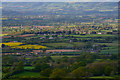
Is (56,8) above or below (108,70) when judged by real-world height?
above

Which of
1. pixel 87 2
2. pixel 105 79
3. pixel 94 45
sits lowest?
pixel 105 79

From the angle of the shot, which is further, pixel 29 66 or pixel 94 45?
pixel 94 45

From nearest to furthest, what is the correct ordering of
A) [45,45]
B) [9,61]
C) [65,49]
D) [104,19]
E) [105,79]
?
[105,79] → [9,61] → [65,49] → [45,45] → [104,19]

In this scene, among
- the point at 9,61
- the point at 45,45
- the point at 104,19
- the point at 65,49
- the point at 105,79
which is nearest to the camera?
the point at 105,79

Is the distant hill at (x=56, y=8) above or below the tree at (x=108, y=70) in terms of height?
above

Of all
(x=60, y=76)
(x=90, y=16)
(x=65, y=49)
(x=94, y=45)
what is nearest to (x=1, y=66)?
(x=60, y=76)

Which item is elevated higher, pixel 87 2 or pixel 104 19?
pixel 87 2

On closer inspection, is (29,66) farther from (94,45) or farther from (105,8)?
(105,8)

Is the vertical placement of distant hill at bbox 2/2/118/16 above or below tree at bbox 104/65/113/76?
above

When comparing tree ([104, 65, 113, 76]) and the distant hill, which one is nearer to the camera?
tree ([104, 65, 113, 76])

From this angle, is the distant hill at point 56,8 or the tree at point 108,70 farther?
the distant hill at point 56,8

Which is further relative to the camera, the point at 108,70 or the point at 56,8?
the point at 56,8
